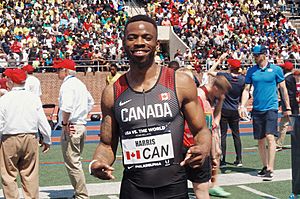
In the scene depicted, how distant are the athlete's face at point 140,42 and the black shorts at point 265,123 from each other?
593 cm

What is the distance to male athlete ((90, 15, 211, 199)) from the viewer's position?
4402mm

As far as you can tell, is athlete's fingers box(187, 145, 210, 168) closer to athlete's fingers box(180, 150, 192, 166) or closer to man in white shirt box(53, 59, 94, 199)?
athlete's fingers box(180, 150, 192, 166)

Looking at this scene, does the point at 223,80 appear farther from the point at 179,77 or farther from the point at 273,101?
the point at 179,77

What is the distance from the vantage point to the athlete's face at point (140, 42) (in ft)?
14.4

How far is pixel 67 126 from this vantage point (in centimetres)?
853

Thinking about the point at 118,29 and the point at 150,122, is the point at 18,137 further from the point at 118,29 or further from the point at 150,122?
the point at 118,29

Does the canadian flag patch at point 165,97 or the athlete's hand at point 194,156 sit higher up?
the canadian flag patch at point 165,97

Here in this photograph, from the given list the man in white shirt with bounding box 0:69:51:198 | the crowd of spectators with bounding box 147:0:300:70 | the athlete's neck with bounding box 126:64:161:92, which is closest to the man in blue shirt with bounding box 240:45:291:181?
the man in white shirt with bounding box 0:69:51:198

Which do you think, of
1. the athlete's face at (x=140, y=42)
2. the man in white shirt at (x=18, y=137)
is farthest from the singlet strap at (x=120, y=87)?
the man in white shirt at (x=18, y=137)

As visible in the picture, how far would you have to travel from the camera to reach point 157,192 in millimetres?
4391

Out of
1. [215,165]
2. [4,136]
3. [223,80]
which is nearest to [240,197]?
[215,165]

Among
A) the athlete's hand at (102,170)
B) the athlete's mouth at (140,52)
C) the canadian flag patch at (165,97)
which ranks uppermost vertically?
the athlete's mouth at (140,52)

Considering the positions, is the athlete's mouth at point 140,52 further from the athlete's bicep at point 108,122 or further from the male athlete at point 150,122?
the athlete's bicep at point 108,122

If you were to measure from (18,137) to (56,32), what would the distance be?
19.9 metres
